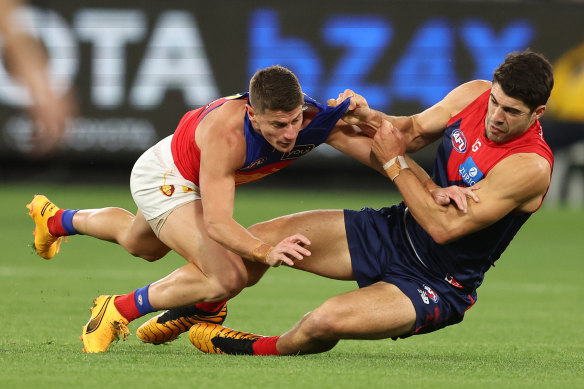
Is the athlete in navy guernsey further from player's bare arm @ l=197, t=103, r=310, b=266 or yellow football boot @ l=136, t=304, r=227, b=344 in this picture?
player's bare arm @ l=197, t=103, r=310, b=266

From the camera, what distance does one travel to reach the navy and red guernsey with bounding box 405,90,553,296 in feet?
20.2

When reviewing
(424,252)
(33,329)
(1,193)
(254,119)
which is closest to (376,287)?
(424,252)

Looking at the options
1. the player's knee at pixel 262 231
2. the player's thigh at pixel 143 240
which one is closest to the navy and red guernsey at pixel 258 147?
the player's knee at pixel 262 231

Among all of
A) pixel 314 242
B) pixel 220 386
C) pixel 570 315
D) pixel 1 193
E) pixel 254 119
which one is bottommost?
pixel 1 193

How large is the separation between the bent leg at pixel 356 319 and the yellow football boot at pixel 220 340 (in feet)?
1.06

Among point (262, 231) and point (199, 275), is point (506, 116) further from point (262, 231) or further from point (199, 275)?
point (199, 275)

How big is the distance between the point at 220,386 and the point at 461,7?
13669 mm

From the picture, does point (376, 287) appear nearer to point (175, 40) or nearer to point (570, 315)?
point (570, 315)

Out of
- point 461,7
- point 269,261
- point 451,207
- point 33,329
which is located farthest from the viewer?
point 461,7

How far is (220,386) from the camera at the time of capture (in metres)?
5.04

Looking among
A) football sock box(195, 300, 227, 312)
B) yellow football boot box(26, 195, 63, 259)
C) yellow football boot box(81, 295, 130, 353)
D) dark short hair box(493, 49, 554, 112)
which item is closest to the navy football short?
football sock box(195, 300, 227, 312)

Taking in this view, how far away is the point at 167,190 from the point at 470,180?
6.47 ft

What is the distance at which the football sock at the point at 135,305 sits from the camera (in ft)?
20.7

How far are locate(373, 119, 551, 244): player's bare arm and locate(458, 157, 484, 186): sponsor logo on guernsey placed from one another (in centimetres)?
12
